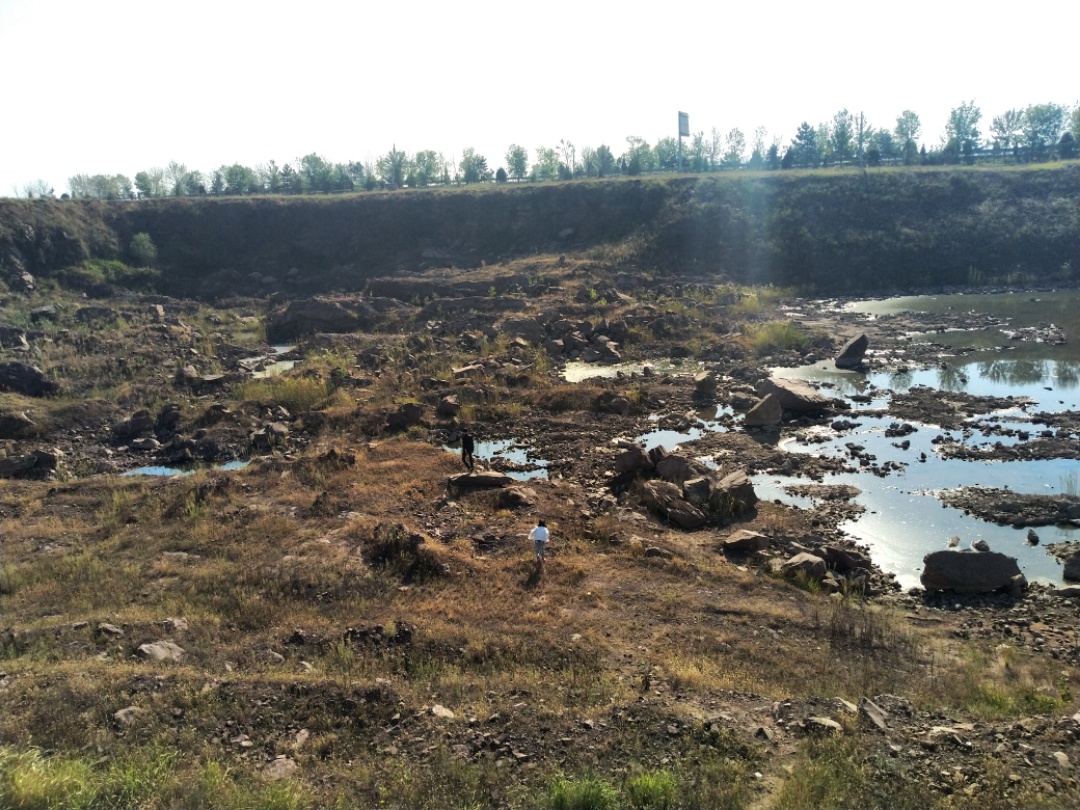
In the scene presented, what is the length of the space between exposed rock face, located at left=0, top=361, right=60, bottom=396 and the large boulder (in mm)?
23694

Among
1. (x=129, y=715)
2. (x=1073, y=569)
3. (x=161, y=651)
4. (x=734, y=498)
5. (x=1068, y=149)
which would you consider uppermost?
(x=1068, y=149)

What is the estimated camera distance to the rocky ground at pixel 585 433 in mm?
7238

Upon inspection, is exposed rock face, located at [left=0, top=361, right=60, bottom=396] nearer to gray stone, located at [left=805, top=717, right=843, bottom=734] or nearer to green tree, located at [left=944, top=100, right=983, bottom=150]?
gray stone, located at [left=805, top=717, right=843, bottom=734]

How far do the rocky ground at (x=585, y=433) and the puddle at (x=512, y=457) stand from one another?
0.56 feet

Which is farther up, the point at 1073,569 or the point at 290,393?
the point at 290,393

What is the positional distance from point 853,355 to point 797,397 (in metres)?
7.31

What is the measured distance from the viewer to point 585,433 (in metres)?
19.7

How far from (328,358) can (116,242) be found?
111ft

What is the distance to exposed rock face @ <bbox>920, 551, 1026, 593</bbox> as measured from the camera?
11133 millimetres

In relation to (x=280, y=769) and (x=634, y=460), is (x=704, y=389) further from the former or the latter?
(x=280, y=769)

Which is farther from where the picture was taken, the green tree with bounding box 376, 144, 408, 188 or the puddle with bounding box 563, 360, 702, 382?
the green tree with bounding box 376, 144, 408, 188

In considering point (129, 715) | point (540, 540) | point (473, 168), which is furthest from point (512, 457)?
point (473, 168)

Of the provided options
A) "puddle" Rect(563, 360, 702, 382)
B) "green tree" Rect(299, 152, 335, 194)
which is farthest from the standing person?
"green tree" Rect(299, 152, 335, 194)

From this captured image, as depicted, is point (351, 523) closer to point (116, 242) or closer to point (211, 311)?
point (211, 311)
